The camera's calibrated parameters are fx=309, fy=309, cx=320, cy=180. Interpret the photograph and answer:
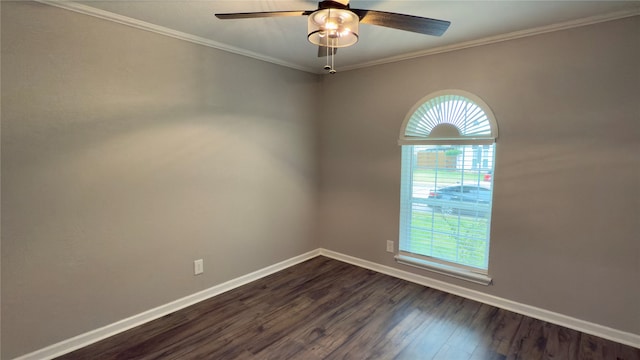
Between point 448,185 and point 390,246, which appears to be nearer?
point 448,185

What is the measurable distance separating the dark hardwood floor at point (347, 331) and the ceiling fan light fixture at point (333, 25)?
2060 millimetres

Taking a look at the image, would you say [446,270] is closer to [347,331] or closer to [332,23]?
[347,331]

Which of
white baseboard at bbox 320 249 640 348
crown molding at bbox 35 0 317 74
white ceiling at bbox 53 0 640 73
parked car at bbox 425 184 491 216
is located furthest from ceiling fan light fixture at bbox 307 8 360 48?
white baseboard at bbox 320 249 640 348

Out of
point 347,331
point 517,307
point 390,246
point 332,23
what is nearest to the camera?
point 332,23

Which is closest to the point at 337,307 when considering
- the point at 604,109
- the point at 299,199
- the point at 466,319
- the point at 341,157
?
the point at 466,319

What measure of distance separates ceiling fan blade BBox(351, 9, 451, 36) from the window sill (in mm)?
2255

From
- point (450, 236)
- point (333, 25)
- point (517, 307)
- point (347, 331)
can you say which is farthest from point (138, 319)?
point (517, 307)

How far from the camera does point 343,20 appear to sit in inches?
61.9

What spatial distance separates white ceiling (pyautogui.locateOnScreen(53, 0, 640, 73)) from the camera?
205cm

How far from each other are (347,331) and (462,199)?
5.41 feet

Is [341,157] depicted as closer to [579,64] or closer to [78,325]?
[579,64]

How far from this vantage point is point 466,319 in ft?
8.52

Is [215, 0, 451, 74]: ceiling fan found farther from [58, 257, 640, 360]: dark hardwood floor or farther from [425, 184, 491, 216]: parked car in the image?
[58, 257, 640, 360]: dark hardwood floor

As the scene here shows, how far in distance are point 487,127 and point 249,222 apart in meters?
2.49
